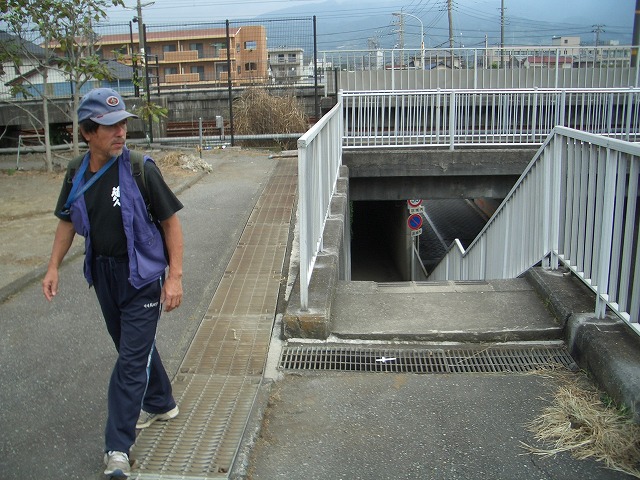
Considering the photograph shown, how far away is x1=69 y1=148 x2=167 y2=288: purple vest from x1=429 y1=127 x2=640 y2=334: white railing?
9.19ft

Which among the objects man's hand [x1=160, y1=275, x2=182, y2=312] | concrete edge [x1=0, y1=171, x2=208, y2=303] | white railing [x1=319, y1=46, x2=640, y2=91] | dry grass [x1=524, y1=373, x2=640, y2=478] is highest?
white railing [x1=319, y1=46, x2=640, y2=91]

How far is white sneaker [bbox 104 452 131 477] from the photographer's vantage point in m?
3.15

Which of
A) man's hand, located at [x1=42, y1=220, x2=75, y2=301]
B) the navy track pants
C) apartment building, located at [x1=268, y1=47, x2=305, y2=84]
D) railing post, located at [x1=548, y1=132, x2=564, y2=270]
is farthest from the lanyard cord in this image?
apartment building, located at [x1=268, y1=47, x2=305, y2=84]

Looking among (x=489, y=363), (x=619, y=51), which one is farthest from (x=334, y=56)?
(x=489, y=363)

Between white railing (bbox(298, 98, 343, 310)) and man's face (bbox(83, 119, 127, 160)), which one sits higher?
man's face (bbox(83, 119, 127, 160))

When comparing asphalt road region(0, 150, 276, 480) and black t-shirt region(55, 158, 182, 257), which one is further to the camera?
asphalt road region(0, 150, 276, 480)

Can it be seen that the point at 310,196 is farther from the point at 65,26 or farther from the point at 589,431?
the point at 65,26

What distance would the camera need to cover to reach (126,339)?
3258mm

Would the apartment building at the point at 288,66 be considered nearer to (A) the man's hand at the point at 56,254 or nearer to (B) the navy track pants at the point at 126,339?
(A) the man's hand at the point at 56,254

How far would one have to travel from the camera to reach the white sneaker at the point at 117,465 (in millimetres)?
3148

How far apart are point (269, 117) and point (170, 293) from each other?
1447cm

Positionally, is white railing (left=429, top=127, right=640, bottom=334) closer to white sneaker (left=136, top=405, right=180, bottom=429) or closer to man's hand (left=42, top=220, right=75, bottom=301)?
white sneaker (left=136, top=405, right=180, bottom=429)

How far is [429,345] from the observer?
477 cm

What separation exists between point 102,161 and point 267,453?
1.76m
